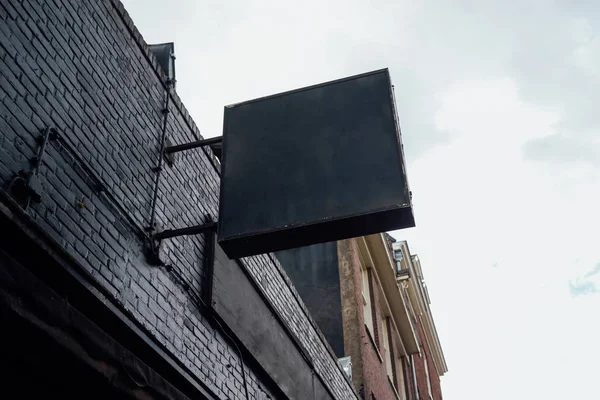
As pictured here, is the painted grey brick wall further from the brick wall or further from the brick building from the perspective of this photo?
the brick building

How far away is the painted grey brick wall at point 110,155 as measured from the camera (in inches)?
165

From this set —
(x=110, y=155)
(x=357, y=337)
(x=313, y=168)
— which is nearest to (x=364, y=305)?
(x=357, y=337)

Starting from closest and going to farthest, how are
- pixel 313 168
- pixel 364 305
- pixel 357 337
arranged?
pixel 313 168 < pixel 357 337 < pixel 364 305

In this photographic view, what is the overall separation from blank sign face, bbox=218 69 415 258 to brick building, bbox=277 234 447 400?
309 inches

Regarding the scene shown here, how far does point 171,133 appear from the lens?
632 centimetres

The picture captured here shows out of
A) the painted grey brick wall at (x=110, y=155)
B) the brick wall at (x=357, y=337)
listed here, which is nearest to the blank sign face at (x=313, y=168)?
the painted grey brick wall at (x=110, y=155)

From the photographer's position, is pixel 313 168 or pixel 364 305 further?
pixel 364 305

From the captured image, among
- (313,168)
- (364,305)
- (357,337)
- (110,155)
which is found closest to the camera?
(110,155)

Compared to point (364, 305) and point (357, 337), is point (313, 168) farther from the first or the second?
point (364, 305)

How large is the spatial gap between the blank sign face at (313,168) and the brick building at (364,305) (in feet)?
25.7

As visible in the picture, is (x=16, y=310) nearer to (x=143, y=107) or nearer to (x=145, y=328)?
(x=145, y=328)

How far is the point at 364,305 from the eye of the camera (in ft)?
50.6

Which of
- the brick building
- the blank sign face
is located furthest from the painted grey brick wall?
the brick building

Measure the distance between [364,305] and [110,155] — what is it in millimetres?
11094
